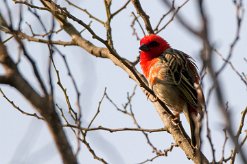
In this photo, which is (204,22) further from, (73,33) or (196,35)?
(73,33)

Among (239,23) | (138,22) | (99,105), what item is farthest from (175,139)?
(239,23)

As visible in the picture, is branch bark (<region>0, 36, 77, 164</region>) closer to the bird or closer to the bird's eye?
the bird

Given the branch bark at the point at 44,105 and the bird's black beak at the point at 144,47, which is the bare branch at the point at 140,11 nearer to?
the bird's black beak at the point at 144,47

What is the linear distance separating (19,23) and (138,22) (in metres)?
3.80

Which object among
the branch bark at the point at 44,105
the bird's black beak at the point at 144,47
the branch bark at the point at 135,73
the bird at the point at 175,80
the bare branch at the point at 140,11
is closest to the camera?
the branch bark at the point at 44,105

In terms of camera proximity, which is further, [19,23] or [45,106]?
[19,23]

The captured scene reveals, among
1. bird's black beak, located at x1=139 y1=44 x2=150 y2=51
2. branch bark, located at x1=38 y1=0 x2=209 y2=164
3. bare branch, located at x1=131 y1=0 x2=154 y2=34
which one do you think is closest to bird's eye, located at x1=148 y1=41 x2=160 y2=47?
bird's black beak, located at x1=139 y1=44 x2=150 y2=51

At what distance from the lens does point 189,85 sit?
6707 millimetres

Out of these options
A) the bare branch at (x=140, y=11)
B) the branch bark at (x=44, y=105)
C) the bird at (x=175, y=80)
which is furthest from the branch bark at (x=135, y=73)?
the branch bark at (x=44, y=105)

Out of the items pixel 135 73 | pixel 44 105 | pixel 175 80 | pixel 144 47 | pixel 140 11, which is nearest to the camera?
pixel 44 105

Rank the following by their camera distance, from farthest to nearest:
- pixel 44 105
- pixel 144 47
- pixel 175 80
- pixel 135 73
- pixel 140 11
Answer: pixel 144 47 < pixel 175 80 < pixel 140 11 < pixel 135 73 < pixel 44 105

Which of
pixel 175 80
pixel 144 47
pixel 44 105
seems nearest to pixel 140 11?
pixel 144 47

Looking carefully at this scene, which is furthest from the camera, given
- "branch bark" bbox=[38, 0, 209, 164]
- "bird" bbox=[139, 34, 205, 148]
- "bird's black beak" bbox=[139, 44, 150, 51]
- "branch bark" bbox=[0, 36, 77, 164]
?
"bird's black beak" bbox=[139, 44, 150, 51]

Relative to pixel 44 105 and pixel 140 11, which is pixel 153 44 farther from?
pixel 44 105
